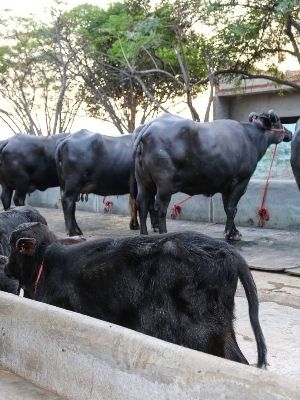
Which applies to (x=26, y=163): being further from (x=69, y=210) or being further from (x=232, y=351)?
(x=232, y=351)

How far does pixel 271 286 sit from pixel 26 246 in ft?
10.5

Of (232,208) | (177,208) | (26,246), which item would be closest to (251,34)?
(177,208)

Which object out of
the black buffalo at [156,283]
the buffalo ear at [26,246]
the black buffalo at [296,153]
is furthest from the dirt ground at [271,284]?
the buffalo ear at [26,246]

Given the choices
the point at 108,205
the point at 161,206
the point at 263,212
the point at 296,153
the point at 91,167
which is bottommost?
the point at 108,205

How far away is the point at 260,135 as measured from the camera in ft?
31.4

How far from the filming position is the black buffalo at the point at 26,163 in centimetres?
1134

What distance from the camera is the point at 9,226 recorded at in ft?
17.6

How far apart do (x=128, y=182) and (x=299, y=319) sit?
6.13 meters

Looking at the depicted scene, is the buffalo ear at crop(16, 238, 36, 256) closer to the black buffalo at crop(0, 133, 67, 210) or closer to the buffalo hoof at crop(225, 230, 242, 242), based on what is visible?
the buffalo hoof at crop(225, 230, 242, 242)

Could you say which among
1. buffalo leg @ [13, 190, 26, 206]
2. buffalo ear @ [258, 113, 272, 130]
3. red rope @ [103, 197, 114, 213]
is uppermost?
buffalo ear @ [258, 113, 272, 130]

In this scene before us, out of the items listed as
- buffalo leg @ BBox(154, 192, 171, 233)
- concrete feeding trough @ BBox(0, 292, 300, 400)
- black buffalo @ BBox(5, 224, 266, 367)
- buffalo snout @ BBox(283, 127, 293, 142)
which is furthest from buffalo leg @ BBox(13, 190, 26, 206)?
concrete feeding trough @ BBox(0, 292, 300, 400)

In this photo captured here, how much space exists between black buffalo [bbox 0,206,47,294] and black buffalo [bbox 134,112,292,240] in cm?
327

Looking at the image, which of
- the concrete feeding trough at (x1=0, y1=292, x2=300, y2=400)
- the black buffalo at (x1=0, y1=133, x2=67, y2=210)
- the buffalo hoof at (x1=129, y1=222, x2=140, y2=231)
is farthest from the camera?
the black buffalo at (x1=0, y1=133, x2=67, y2=210)

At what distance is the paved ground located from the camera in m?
4.38
